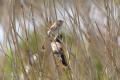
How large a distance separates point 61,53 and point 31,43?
17 cm

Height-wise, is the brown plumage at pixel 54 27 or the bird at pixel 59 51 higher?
the brown plumage at pixel 54 27

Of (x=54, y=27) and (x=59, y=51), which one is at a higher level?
(x=54, y=27)

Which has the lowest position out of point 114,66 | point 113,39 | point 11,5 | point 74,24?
point 114,66

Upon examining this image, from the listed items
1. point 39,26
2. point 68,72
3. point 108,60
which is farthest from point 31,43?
point 108,60

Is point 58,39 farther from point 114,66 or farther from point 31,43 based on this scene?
point 114,66

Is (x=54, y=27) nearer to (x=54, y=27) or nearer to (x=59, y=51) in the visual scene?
(x=54, y=27)

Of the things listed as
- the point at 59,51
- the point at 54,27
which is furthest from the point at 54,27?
the point at 59,51

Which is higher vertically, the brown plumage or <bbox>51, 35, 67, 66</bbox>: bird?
the brown plumage

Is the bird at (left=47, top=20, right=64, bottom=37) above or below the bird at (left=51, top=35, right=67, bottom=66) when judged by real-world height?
above

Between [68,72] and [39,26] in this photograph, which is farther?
[39,26]

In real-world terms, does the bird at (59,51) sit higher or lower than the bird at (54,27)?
lower

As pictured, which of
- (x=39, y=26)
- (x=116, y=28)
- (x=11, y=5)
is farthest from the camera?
(x=39, y=26)

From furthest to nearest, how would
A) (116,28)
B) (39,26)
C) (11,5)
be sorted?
(39,26) → (116,28) → (11,5)

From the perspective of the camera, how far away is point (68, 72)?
1.16 metres
